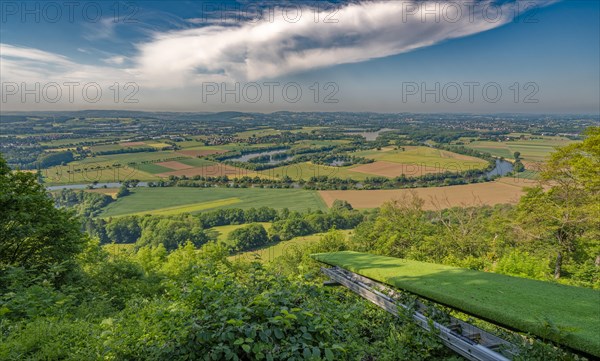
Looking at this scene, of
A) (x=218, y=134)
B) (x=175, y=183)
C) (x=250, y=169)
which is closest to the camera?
(x=175, y=183)

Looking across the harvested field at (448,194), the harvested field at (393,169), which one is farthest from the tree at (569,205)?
the harvested field at (393,169)

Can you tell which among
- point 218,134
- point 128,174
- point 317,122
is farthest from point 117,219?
point 317,122

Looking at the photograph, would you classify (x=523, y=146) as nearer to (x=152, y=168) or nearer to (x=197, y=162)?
(x=197, y=162)

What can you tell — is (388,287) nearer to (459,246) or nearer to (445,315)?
(445,315)

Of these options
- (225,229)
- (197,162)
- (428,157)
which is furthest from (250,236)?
(428,157)

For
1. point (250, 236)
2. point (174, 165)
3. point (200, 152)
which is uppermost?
point (200, 152)

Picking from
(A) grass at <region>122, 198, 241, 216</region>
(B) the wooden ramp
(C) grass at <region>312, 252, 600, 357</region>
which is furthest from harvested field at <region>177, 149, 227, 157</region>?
(C) grass at <region>312, 252, 600, 357</region>
